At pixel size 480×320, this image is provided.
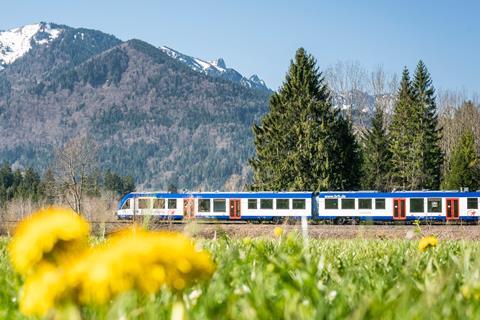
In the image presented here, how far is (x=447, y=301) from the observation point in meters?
2.20

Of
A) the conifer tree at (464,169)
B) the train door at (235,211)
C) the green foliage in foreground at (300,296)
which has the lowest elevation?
the train door at (235,211)

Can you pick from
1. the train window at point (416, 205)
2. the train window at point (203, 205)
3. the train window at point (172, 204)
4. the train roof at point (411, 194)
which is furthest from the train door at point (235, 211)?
the train window at point (416, 205)

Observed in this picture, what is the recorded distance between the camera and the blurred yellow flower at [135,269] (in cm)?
122

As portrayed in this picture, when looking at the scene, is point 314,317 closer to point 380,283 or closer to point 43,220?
point 43,220

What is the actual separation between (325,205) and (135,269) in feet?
122

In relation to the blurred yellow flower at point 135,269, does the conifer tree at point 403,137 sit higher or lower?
higher

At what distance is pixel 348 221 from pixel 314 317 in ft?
121

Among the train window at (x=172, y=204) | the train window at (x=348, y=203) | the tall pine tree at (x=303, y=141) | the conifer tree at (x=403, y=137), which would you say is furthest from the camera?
the conifer tree at (x=403, y=137)

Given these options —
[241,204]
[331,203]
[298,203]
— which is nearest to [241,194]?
[241,204]

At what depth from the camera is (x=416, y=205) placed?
36188 mm

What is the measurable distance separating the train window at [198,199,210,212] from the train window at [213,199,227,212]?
47 centimetres

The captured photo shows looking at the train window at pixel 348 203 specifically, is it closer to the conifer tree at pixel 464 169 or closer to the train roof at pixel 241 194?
the train roof at pixel 241 194

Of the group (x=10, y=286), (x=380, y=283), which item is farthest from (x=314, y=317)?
(x=10, y=286)

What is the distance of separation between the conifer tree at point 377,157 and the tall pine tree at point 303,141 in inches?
453
